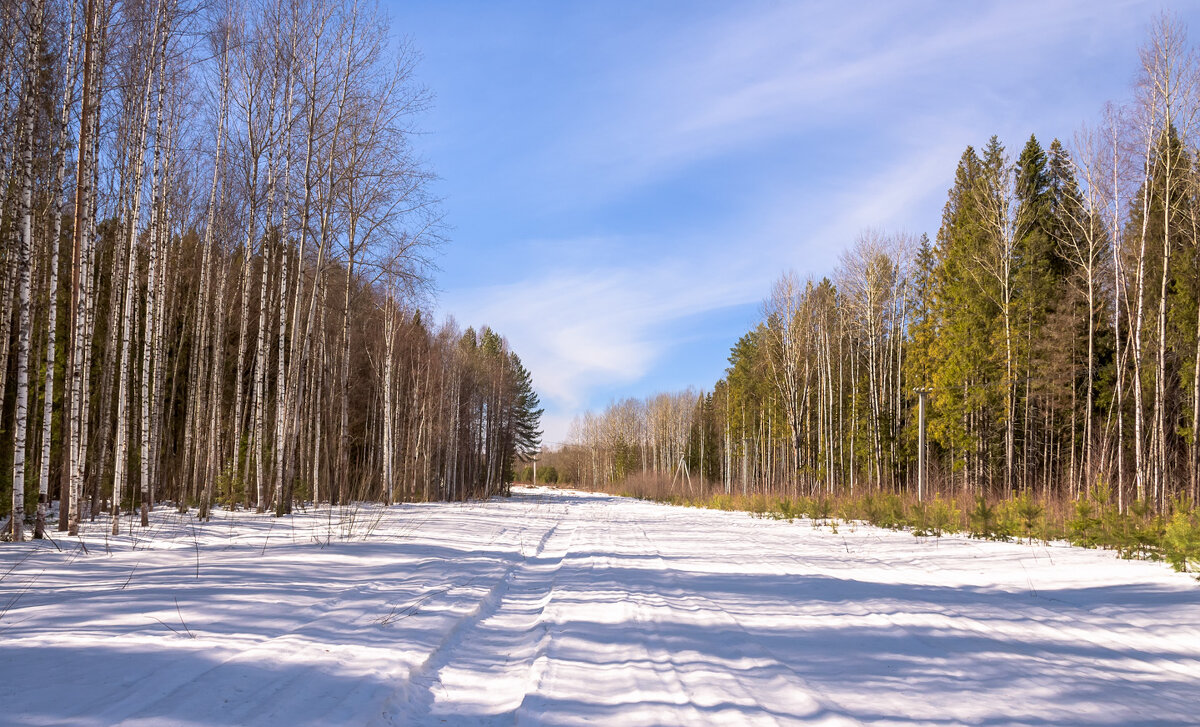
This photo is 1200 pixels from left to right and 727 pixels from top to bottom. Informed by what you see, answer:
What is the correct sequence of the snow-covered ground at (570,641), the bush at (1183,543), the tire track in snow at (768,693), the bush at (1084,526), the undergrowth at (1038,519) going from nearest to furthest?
the tire track in snow at (768,693), the snow-covered ground at (570,641), the bush at (1183,543), the undergrowth at (1038,519), the bush at (1084,526)

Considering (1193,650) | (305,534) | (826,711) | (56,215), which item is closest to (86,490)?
(305,534)

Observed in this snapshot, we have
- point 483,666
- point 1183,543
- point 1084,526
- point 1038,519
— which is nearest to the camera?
point 483,666

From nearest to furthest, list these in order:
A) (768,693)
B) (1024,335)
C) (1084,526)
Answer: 1. (768,693)
2. (1084,526)
3. (1024,335)

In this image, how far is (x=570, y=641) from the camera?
4.74 m

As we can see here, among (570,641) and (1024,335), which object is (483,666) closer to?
(570,641)

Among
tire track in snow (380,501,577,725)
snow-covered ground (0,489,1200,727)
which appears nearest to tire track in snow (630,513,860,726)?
snow-covered ground (0,489,1200,727)

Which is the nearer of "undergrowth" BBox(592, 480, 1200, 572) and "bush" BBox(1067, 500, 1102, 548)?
"undergrowth" BBox(592, 480, 1200, 572)

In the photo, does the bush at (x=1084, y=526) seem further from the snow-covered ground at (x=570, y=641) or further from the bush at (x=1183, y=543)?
the bush at (x=1183, y=543)

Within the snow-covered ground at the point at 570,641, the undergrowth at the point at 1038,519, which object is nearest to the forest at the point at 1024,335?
the undergrowth at the point at 1038,519

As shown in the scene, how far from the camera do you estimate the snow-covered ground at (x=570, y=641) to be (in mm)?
3320

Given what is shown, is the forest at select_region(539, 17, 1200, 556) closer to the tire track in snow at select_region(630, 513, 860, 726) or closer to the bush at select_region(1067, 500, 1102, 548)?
the bush at select_region(1067, 500, 1102, 548)

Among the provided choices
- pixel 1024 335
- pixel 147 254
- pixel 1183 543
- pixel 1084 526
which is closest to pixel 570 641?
pixel 1183 543

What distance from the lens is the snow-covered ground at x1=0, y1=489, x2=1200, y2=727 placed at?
3.32m

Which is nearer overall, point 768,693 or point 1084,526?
point 768,693
